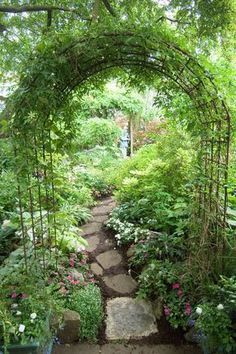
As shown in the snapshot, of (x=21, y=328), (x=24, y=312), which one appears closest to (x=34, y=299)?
(x=24, y=312)

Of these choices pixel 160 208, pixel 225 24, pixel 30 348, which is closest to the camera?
pixel 30 348

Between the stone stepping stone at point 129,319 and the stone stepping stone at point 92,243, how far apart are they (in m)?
1.00

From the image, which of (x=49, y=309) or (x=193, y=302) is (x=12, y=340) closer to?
(x=49, y=309)

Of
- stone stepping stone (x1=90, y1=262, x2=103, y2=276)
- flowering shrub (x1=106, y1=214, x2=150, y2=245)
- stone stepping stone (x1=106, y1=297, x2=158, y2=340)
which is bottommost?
stone stepping stone (x1=106, y1=297, x2=158, y2=340)

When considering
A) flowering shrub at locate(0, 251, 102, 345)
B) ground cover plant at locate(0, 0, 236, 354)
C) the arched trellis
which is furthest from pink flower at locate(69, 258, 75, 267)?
the arched trellis

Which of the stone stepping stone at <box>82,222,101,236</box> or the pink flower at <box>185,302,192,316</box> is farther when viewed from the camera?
the stone stepping stone at <box>82,222,101,236</box>

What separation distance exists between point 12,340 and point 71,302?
75cm

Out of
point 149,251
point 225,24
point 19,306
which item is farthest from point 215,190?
point 225,24

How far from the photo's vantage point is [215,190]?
8.05ft

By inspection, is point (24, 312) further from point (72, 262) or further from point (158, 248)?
point (158, 248)

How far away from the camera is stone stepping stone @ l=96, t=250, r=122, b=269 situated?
3475 millimetres

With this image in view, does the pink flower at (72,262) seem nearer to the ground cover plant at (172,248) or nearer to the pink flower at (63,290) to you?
the pink flower at (63,290)

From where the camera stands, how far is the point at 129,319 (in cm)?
262

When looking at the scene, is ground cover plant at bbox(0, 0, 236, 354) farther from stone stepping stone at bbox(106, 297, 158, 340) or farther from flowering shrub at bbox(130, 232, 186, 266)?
stone stepping stone at bbox(106, 297, 158, 340)
